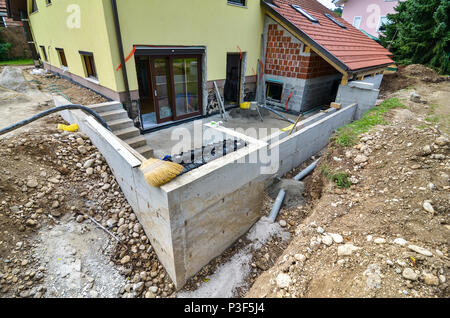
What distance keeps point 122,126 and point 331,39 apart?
8943 millimetres

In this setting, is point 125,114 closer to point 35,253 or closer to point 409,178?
point 35,253

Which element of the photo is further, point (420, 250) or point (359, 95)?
point (359, 95)

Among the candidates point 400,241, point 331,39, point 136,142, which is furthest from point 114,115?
point 331,39

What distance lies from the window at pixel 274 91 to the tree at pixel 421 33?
9.71 m

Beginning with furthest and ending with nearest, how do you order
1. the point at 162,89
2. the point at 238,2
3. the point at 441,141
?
the point at 238,2
the point at 162,89
the point at 441,141

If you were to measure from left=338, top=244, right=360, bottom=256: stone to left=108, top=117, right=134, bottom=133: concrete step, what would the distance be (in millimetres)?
5397

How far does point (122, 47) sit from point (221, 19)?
155 inches

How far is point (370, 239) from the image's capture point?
10.5 ft

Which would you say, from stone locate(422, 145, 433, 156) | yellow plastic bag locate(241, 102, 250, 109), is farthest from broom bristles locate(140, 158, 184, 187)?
yellow plastic bag locate(241, 102, 250, 109)

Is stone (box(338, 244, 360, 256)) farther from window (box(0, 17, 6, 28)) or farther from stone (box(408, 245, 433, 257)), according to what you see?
window (box(0, 17, 6, 28))

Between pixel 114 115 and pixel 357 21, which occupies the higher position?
pixel 357 21

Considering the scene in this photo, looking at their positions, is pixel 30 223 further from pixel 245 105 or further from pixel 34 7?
pixel 34 7

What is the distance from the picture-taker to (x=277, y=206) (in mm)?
5105

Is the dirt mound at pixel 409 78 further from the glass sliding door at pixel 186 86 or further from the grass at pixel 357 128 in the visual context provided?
the glass sliding door at pixel 186 86
